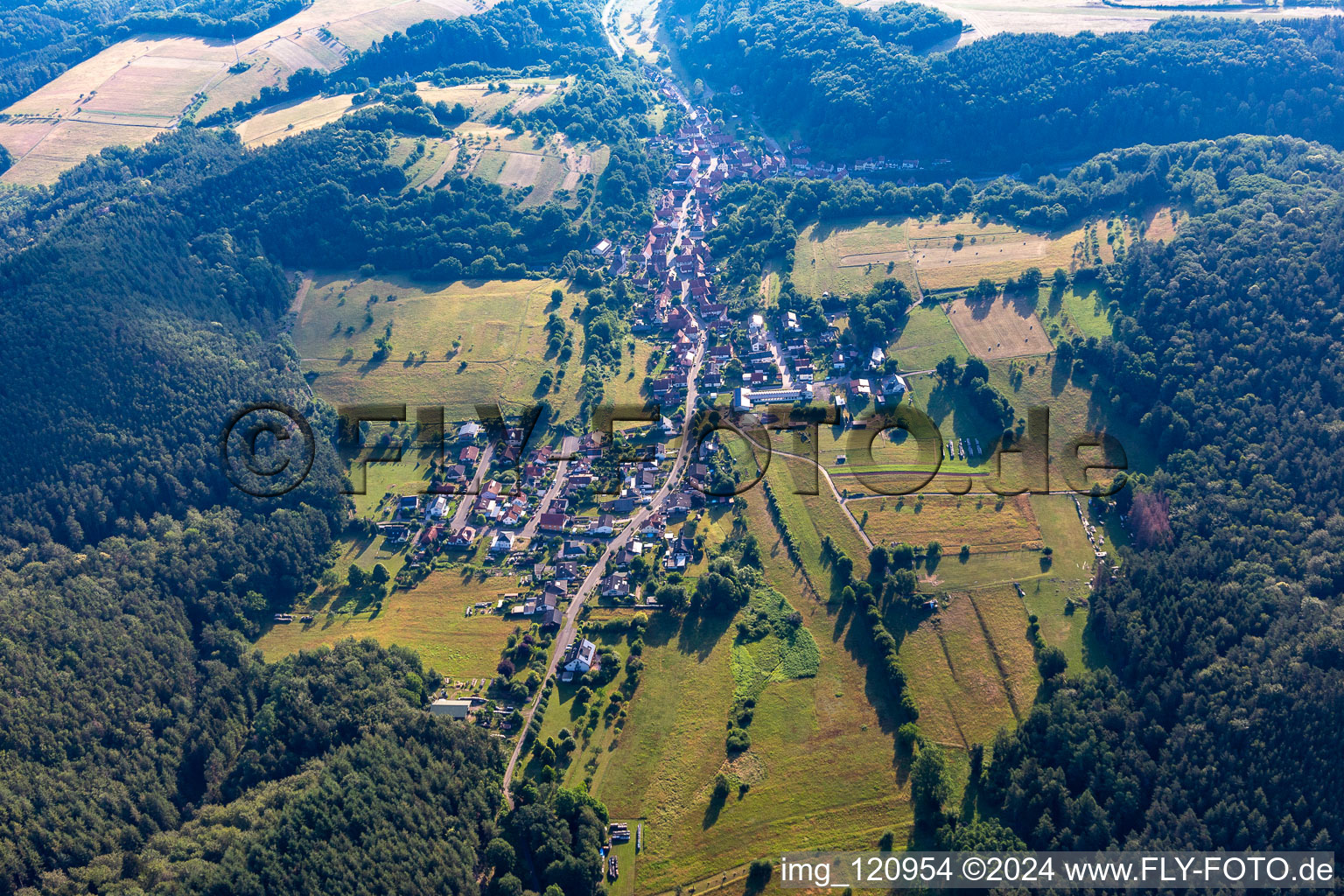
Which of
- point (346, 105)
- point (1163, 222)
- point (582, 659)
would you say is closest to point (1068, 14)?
point (1163, 222)

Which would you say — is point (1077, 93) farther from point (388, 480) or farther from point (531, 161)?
point (388, 480)

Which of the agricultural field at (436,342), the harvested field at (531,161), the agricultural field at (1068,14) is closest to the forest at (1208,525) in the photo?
the agricultural field at (436,342)

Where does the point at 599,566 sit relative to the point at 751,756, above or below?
above

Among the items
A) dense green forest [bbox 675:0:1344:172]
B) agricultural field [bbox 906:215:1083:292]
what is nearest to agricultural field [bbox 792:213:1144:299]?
agricultural field [bbox 906:215:1083:292]

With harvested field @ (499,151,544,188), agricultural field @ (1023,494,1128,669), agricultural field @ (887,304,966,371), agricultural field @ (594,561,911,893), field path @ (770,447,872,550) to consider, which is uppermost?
harvested field @ (499,151,544,188)

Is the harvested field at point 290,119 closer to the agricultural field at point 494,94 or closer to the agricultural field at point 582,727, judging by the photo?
the agricultural field at point 494,94

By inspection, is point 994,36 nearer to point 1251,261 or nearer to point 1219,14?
point 1219,14

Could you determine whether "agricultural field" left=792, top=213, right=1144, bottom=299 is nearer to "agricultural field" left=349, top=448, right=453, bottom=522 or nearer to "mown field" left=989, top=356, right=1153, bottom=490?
"mown field" left=989, top=356, right=1153, bottom=490
